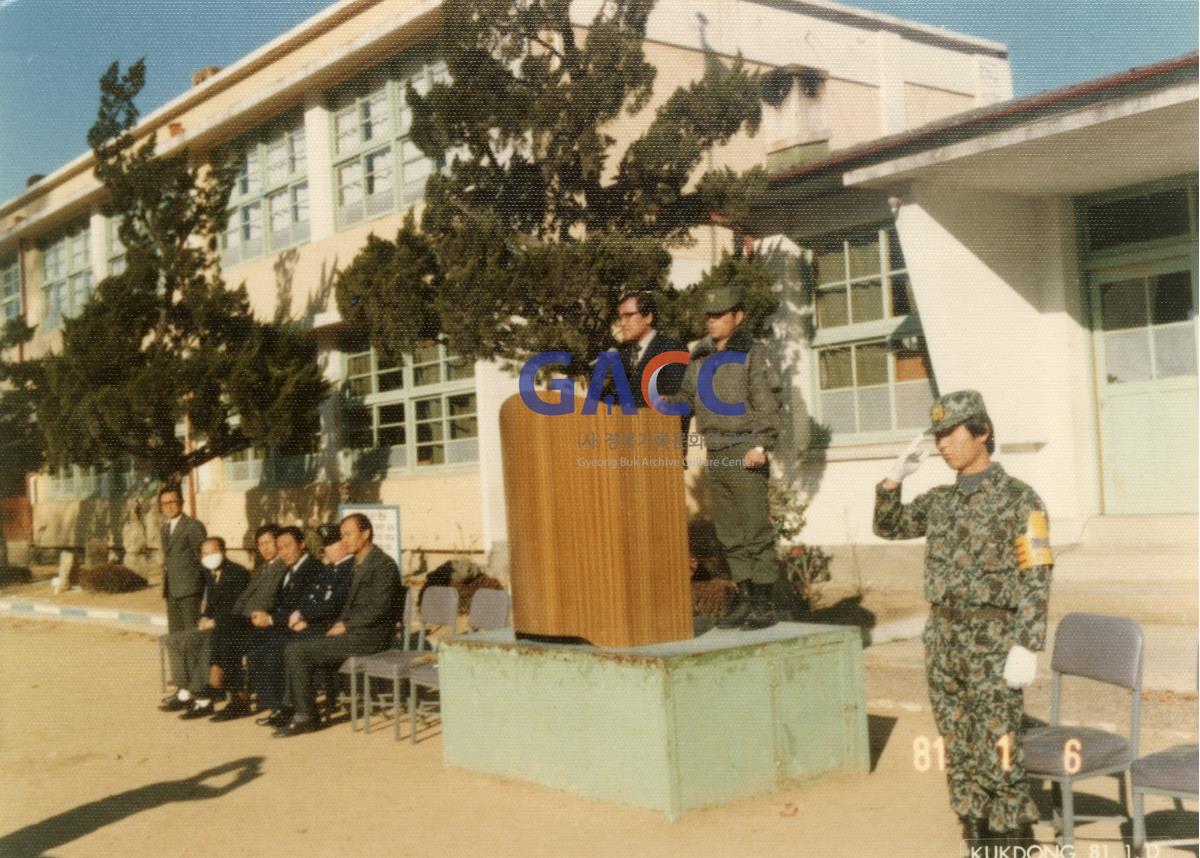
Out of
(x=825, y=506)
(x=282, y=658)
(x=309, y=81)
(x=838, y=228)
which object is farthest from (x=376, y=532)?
(x=309, y=81)

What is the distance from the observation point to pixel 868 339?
38.9ft

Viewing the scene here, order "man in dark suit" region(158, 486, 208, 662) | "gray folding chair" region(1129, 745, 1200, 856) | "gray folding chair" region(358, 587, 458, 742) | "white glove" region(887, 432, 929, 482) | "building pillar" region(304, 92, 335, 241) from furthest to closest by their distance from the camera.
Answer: "building pillar" region(304, 92, 335, 241), "man in dark suit" region(158, 486, 208, 662), "gray folding chair" region(358, 587, 458, 742), "white glove" region(887, 432, 929, 482), "gray folding chair" region(1129, 745, 1200, 856)

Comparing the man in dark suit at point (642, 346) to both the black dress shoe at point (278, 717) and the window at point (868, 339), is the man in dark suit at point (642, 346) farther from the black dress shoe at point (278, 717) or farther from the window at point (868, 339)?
the window at point (868, 339)

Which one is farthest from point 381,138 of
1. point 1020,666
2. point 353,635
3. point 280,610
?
point 1020,666

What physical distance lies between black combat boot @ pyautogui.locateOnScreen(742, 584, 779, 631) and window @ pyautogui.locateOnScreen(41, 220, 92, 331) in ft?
58.8

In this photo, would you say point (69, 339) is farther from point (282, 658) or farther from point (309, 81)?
point (282, 658)

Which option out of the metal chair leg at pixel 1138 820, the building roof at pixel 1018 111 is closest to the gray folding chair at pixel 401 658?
the metal chair leg at pixel 1138 820

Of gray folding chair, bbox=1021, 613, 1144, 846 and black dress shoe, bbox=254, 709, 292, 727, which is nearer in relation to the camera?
gray folding chair, bbox=1021, 613, 1144, 846

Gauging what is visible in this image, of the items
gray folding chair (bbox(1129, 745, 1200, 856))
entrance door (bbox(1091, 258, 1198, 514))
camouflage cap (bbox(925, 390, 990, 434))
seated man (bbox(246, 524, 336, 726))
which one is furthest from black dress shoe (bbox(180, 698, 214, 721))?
entrance door (bbox(1091, 258, 1198, 514))

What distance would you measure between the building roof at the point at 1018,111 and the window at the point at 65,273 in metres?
15.1

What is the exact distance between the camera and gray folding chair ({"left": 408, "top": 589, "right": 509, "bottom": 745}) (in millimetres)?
7348

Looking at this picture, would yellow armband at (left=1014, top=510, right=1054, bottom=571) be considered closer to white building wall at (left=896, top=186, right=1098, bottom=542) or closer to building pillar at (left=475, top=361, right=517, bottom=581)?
white building wall at (left=896, top=186, right=1098, bottom=542)

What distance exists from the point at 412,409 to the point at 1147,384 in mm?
8586

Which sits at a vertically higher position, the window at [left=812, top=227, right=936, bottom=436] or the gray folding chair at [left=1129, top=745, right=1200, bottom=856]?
the window at [left=812, top=227, right=936, bottom=436]
